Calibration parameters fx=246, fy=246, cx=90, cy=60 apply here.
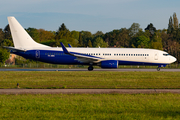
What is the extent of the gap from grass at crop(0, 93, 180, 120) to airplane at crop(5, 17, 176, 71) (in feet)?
93.4

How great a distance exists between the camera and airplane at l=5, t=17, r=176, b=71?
4241cm

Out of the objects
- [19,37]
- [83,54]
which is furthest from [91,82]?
[19,37]

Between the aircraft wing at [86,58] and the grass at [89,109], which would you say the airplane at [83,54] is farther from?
the grass at [89,109]

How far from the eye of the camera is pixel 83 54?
4231 centimetres

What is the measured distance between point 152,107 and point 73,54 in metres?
29.8

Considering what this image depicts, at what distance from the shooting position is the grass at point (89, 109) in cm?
1016

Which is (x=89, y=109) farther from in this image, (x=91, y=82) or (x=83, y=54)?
(x=83, y=54)

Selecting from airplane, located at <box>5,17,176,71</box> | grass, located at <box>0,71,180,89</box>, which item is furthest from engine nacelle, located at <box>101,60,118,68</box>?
grass, located at <box>0,71,180,89</box>

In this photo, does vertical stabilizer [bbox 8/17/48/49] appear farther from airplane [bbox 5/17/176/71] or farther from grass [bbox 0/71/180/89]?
grass [bbox 0/71/180/89]

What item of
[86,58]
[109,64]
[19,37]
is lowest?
[109,64]

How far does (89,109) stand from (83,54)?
102 feet

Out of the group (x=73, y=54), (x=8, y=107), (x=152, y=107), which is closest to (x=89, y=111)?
(x=152, y=107)

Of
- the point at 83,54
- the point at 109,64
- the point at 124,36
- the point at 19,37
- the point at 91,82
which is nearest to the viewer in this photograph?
the point at 91,82

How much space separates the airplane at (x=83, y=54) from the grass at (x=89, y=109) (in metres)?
28.5
